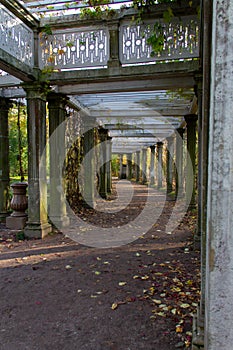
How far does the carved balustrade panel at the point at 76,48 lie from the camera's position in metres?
5.29

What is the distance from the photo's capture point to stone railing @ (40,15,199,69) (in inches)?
193

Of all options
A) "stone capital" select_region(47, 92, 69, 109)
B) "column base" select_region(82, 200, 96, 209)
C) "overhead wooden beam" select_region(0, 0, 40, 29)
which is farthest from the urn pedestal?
"overhead wooden beam" select_region(0, 0, 40, 29)

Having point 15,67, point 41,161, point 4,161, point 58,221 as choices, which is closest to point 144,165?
point 4,161

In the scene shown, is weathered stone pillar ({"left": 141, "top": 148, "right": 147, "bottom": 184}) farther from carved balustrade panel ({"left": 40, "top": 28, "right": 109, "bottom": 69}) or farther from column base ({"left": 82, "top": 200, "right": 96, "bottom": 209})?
carved balustrade panel ({"left": 40, "top": 28, "right": 109, "bottom": 69})

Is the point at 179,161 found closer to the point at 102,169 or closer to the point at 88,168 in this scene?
the point at 102,169

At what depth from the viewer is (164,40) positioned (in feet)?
16.2

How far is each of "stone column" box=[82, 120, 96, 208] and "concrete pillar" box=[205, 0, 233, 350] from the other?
830cm

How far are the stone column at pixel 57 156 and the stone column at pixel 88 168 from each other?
114 inches

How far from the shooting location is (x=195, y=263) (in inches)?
177

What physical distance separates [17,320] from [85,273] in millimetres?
1343

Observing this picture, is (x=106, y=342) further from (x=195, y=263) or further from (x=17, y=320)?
(x=195, y=263)

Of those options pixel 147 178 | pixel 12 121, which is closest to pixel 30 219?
pixel 12 121

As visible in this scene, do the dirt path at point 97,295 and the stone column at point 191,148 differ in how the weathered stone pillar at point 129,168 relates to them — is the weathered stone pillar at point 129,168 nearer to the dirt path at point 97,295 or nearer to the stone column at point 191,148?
the stone column at point 191,148

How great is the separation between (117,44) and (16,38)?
1.72 metres
